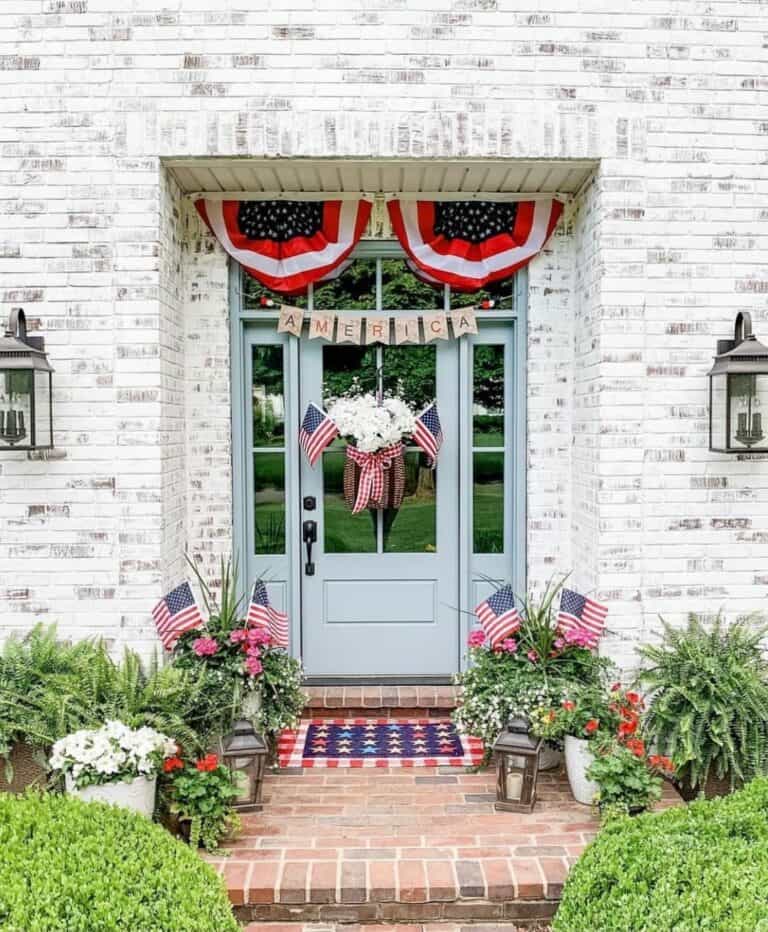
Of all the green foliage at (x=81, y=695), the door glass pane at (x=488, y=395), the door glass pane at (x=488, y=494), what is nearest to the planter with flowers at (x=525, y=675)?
the door glass pane at (x=488, y=494)

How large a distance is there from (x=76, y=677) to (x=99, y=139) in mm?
2330

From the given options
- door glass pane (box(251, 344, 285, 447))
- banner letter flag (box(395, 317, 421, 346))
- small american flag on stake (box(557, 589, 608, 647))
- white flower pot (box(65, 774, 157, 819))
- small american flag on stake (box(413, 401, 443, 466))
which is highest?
banner letter flag (box(395, 317, 421, 346))

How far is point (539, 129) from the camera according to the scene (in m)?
3.78

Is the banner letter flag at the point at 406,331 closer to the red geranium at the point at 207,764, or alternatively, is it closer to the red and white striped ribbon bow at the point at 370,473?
the red and white striped ribbon bow at the point at 370,473

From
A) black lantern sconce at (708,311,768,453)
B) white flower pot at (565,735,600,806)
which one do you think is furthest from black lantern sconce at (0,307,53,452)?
black lantern sconce at (708,311,768,453)

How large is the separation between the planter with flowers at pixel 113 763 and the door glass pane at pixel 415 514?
1790 millimetres

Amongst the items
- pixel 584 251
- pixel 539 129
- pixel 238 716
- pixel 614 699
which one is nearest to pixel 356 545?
pixel 238 716

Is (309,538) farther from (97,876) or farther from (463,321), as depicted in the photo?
(97,876)

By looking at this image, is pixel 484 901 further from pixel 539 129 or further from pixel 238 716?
pixel 539 129

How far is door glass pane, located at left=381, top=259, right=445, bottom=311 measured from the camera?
14.9ft

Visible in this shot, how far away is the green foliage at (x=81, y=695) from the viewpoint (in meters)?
3.29

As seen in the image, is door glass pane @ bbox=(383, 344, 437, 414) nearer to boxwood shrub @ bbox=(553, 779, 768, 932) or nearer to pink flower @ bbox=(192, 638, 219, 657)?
pink flower @ bbox=(192, 638, 219, 657)

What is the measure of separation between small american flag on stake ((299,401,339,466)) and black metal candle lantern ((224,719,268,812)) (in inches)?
57.2

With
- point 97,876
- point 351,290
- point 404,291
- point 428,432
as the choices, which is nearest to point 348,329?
point 351,290
